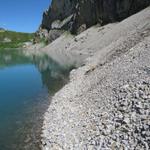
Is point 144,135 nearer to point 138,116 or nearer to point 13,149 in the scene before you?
point 138,116

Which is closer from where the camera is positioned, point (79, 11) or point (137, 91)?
point (137, 91)

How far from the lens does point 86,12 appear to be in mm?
136000

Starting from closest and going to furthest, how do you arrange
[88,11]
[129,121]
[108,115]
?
[129,121] → [108,115] → [88,11]

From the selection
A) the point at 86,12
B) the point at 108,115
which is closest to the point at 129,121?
the point at 108,115

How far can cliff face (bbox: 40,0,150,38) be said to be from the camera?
107075mm

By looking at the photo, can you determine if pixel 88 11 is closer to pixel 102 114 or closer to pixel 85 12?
pixel 85 12

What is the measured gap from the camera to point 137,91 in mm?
23125

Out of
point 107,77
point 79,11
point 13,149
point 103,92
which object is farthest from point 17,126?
point 79,11

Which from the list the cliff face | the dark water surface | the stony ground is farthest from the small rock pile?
the cliff face

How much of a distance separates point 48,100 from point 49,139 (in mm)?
14031

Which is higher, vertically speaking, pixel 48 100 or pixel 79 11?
pixel 79 11

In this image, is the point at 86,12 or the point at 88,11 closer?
the point at 88,11

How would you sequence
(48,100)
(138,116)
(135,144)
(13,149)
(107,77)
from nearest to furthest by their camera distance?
1. (135,144)
2. (138,116)
3. (13,149)
4. (107,77)
5. (48,100)

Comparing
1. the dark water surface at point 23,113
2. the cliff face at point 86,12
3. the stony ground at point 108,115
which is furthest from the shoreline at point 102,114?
the cliff face at point 86,12
